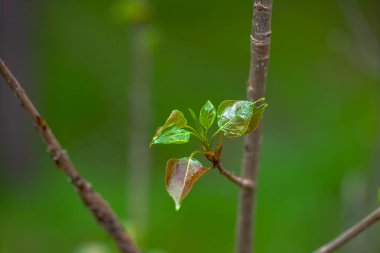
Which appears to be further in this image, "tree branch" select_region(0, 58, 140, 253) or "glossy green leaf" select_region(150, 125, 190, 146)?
"tree branch" select_region(0, 58, 140, 253)

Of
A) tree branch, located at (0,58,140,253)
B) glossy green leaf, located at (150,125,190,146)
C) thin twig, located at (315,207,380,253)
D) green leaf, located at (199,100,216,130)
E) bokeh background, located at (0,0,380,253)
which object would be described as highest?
green leaf, located at (199,100,216,130)

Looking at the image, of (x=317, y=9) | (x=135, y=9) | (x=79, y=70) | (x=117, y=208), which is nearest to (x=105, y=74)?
(x=79, y=70)

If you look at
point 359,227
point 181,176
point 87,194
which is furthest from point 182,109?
point 181,176

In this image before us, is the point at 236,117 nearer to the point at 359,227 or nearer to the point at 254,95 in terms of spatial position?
the point at 254,95

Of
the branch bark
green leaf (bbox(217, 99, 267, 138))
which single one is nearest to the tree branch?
the branch bark

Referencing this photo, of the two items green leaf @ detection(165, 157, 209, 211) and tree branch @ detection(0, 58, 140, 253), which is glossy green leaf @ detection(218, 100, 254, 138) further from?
tree branch @ detection(0, 58, 140, 253)

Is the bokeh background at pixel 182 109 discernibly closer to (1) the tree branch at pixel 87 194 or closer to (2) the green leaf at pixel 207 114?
(1) the tree branch at pixel 87 194

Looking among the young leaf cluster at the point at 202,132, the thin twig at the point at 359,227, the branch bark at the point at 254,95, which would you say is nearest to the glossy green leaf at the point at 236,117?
the young leaf cluster at the point at 202,132

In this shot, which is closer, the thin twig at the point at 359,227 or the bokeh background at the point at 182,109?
the thin twig at the point at 359,227
